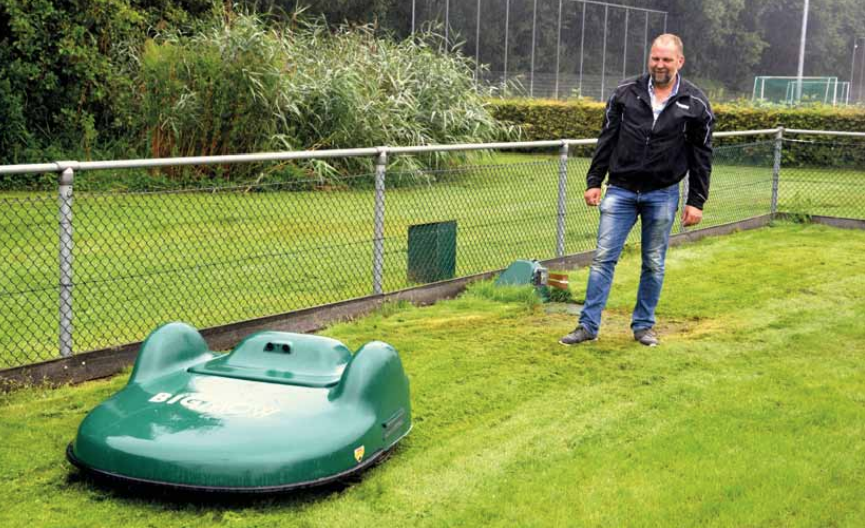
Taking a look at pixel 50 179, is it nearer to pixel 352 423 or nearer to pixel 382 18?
pixel 352 423

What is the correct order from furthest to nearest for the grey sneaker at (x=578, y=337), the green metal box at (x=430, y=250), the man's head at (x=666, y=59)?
the green metal box at (x=430, y=250) < the grey sneaker at (x=578, y=337) < the man's head at (x=666, y=59)

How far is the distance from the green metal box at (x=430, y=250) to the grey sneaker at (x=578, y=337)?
1.82m

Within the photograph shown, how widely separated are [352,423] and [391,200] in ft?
19.7

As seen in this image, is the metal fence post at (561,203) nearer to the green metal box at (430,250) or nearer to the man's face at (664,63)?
the green metal box at (430,250)

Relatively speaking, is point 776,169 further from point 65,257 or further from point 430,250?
point 65,257

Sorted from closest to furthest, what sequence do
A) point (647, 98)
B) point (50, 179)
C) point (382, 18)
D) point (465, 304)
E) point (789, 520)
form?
point (789, 520) → point (647, 98) → point (465, 304) → point (50, 179) → point (382, 18)

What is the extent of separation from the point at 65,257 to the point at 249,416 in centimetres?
213

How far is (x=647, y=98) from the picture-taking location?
6.49m

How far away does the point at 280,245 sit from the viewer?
932 centimetres

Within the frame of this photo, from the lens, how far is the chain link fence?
684 centimetres

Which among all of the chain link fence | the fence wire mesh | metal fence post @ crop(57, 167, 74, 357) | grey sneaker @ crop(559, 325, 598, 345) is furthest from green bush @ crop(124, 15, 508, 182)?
metal fence post @ crop(57, 167, 74, 357)

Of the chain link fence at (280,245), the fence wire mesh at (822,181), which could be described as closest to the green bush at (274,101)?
the chain link fence at (280,245)

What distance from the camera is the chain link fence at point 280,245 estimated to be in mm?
6844

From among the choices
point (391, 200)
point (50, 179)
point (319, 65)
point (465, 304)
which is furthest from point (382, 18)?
point (465, 304)
